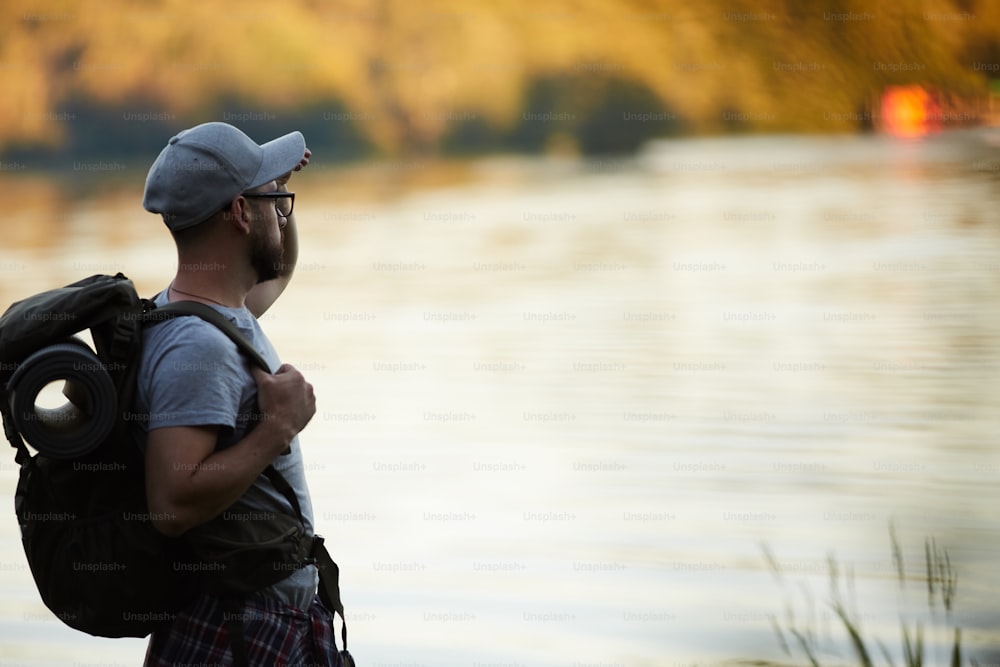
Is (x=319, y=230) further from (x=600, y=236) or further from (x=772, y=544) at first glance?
(x=772, y=544)

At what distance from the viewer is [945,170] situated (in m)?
27.7

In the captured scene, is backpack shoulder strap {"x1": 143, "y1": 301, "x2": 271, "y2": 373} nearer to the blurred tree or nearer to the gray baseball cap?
the gray baseball cap

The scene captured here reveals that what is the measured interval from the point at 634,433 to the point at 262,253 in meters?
5.31

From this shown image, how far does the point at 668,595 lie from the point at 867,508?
1504mm

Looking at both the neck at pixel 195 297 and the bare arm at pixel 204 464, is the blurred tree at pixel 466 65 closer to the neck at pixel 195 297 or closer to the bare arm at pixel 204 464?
the neck at pixel 195 297

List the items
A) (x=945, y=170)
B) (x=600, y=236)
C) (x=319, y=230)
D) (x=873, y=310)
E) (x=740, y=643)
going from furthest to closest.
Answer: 1. (x=945, y=170)
2. (x=319, y=230)
3. (x=600, y=236)
4. (x=873, y=310)
5. (x=740, y=643)

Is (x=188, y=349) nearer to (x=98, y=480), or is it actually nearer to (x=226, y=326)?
(x=226, y=326)

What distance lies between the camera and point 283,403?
174cm

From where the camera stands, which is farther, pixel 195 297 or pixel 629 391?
pixel 629 391

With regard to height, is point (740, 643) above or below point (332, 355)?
above

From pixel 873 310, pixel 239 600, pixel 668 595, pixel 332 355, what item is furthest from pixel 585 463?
pixel 873 310

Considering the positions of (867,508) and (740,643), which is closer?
(740,643)

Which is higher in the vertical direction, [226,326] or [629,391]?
[226,326]

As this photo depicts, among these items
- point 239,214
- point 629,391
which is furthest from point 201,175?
point 629,391
